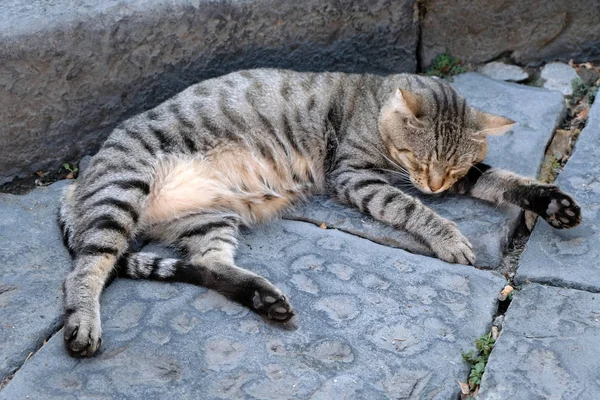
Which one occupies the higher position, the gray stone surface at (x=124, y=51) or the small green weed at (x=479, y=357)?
the gray stone surface at (x=124, y=51)

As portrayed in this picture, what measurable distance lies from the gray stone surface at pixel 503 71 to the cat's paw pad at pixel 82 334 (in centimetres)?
340

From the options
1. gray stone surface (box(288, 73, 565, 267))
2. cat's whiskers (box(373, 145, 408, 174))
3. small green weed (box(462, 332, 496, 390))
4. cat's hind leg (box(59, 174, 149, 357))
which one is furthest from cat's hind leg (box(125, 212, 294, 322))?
cat's whiskers (box(373, 145, 408, 174))

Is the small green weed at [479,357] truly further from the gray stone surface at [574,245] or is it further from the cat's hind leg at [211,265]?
the cat's hind leg at [211,265]

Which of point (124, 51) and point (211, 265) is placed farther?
point (124, 51)

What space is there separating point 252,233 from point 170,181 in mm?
519

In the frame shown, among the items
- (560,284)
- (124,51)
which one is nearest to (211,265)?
(124,51)

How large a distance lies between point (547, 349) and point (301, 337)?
1.05 m

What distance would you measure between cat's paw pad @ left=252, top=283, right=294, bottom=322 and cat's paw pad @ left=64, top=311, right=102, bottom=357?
2.29ft

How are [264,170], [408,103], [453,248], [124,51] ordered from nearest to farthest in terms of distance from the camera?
1. [453,248]
2. [408,103]
3. [264,170]
4. [124,51]

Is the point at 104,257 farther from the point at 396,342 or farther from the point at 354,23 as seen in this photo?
the point at 354,23

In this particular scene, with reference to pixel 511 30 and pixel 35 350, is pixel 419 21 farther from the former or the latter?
pixel 35 350

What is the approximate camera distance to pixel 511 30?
5207mm

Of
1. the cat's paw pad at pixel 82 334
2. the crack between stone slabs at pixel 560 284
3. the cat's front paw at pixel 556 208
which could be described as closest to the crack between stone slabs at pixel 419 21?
the cat's front paw at pixel 556 208

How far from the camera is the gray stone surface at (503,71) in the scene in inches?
207
